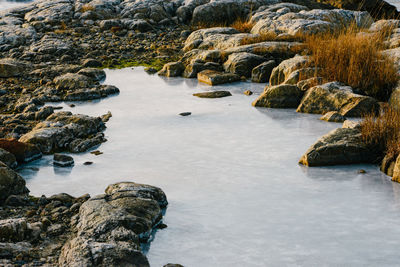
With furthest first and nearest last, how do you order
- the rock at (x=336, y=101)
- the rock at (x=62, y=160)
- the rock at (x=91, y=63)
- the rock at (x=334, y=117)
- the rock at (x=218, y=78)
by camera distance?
the rock at (x=91, y=63) → the rock at (x=218, y=78) → the rock at (x=336, y=101) → the rock at (x=334, y=117) → the rock at (x=62, y=160)

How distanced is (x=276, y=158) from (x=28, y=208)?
3.03m

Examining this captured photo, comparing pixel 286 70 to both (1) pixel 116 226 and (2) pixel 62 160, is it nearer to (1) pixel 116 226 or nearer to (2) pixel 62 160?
(2) pixel 62 160

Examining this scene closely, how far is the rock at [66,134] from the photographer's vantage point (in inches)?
258

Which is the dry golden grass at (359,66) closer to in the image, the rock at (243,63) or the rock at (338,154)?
the rock at (243,63)

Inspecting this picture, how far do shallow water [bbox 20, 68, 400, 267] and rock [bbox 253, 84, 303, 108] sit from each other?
0.30 metres

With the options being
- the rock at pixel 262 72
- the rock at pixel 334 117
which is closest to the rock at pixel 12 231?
the rock at pixel 334 117

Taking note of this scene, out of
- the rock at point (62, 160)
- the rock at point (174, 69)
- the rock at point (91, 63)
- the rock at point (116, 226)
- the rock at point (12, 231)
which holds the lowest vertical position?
the rock at point (62, 160)

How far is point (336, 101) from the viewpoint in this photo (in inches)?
303

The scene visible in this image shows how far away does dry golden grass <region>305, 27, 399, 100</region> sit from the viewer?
8.07 metres

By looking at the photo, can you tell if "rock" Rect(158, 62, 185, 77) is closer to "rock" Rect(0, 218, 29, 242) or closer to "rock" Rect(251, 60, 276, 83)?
"rock" Rect(251, 60, 276, 83)

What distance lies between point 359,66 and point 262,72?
256cm

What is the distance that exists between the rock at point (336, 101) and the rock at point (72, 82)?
16.3ft

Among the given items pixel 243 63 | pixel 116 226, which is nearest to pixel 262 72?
pixel 243 63

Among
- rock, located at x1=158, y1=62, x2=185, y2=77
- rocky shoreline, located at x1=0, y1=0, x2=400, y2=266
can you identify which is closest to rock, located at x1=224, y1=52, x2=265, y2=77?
rocky shoreline, located at x1=0, y1=0, x2=400, y2=266
